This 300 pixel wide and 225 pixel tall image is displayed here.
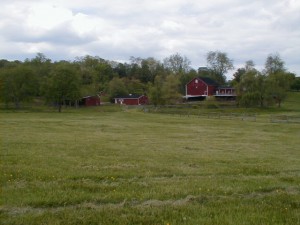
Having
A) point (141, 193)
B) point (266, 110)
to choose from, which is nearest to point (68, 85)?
point (266, 110)

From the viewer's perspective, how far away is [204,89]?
130125mm

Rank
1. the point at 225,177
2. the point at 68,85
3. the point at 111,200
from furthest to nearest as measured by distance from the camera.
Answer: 1. the point at 68,85
2. the point at 225,177
3. the point at 111,200

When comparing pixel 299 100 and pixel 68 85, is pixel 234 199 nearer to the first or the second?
pixel 68 85

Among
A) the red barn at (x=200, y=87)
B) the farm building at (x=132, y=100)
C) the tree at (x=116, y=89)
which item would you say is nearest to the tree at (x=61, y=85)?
the farm building at (x=132, y=100)

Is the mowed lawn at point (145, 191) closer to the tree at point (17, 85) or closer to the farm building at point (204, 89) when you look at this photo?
the tree at point (17, 85)

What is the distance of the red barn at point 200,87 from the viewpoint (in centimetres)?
13000

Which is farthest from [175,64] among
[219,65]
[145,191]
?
[145,191]

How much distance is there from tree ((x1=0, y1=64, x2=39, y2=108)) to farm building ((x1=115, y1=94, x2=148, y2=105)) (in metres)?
37.2

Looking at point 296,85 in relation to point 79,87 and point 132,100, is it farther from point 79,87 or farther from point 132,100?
point 79,87

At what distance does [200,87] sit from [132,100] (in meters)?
22.7

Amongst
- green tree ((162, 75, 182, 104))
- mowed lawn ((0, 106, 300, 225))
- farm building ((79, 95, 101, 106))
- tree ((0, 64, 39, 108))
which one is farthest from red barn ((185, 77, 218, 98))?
mowed lawn ((0, 106, 300, 225))

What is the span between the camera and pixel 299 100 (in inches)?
5217

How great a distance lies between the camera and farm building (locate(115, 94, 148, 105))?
436 ft

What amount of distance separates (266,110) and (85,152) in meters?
86.5
